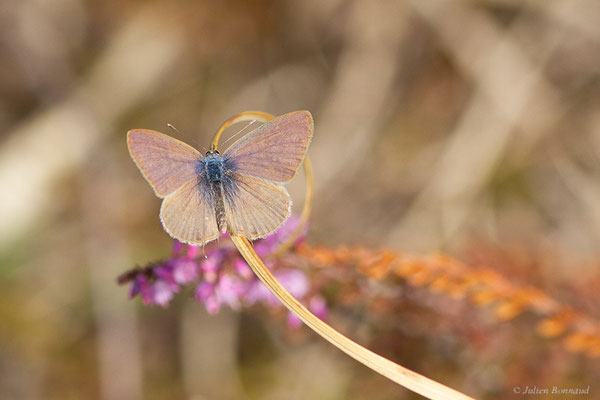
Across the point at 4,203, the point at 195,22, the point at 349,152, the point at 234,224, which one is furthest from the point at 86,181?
the point at 234,224

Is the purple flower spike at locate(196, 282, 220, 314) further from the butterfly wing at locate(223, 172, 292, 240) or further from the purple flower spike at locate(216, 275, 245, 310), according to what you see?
the butterfly wing at locate(223, 172, 292, 240)

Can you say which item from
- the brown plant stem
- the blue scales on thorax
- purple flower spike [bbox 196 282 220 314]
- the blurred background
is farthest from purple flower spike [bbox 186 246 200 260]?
the blurred background

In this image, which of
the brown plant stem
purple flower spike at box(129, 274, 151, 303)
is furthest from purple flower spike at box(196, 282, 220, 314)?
the brown plant stem

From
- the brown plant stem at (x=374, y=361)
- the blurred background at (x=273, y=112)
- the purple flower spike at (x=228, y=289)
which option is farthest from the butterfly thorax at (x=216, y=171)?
the blurred background at (x=273, y=112)

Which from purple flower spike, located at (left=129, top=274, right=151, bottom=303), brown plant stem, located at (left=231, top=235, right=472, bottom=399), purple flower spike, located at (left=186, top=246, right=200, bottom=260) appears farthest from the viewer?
purple flower spike, located at (left=186, top=246, right=200, bottom=260)

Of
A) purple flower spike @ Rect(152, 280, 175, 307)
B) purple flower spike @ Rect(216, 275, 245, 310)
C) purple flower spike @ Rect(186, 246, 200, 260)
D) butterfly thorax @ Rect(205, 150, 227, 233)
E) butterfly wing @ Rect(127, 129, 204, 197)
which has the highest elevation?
butterfly thorax @ Rect(205, 150, 227, 233)

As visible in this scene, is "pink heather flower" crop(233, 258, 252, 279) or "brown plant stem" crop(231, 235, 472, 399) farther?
"pink heather flower" crop(233, 258, 252, 279)

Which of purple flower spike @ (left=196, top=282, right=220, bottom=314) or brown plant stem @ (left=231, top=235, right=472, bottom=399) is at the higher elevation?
purple flower spike @ (left=196, top=282, right=220, bottom=314)

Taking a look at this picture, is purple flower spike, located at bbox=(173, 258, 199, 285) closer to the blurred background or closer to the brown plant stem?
the brown plant stem

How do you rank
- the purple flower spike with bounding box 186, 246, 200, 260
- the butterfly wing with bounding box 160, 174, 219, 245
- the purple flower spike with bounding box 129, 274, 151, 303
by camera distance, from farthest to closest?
the purple flower spike with bounding box 186, 246, 200, 260 < the purple flower spike with bounding box 129, 274, 151, 303 < the butterfly wing with bounding box 160, 174, 219, 245
